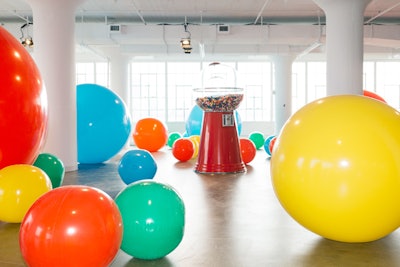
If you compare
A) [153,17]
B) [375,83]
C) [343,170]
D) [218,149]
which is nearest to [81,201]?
[343,170]

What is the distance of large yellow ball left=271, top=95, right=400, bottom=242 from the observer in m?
2.91

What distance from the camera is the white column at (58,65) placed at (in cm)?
707

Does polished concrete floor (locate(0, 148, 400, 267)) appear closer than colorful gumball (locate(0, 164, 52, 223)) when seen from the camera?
Yes

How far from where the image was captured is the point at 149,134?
34.5ft

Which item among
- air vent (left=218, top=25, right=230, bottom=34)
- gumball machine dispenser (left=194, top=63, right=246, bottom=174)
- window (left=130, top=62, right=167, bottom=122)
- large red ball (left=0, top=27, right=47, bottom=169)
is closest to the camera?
large red ball (left=0, top=27, right=47, bottom=169)

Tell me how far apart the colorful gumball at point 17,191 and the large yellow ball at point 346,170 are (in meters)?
2.14

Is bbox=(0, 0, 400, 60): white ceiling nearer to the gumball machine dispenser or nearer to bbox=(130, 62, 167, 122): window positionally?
the gumball machine dispenser

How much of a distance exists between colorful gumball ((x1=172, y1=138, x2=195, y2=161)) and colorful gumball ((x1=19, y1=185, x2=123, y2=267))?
5.93 metres

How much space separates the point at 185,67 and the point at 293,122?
17284mm

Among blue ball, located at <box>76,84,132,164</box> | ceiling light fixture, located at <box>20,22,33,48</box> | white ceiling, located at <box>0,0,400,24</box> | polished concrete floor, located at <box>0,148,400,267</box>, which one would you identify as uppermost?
white ceiling, located at <box>0,0,400,24</box>

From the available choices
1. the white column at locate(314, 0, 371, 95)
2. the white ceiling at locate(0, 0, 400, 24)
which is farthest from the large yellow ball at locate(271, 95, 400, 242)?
the white ceiling at locate(0, 0, 400, 24)

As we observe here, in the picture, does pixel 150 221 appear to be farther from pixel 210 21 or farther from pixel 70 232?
pixel 210 21

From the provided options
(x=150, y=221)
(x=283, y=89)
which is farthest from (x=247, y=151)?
(x=283, y=89)

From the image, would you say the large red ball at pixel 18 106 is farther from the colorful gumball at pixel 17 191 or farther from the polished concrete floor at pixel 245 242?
the polished concrete floor at pixel 245 242
